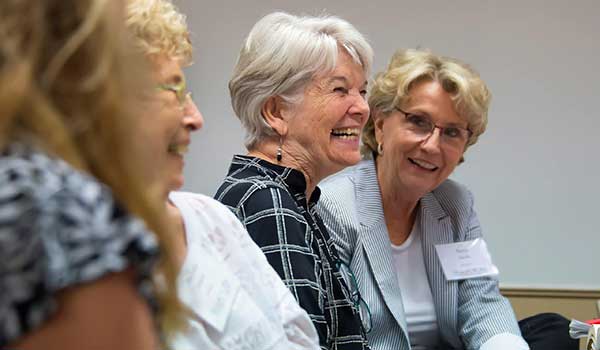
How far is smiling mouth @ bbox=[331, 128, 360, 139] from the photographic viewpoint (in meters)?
2.28

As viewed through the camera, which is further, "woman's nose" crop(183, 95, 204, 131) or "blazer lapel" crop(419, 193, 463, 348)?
"blazer lapel" crop(419, 193, 463, 348)

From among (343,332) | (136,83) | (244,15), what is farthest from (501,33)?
(136,83)

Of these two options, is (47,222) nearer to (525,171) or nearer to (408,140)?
(408,140)

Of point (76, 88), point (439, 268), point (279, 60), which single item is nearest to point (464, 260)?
point (439, 268)

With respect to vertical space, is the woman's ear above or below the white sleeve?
above

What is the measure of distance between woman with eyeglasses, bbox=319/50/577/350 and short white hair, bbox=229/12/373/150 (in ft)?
1.69

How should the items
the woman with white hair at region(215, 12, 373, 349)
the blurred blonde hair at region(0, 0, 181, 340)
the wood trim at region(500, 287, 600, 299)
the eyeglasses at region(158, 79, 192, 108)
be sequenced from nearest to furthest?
the blurred blonde hair at region(0, 0, 181, 340) → the eyeglasses at region(158, 79, 192, 108) → the woman with white hair at region(215, 12, 373, 349) → the wood trim at region(500, 287, 600, 299)

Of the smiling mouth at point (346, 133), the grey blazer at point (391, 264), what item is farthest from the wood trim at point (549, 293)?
the smiling mouth at point (346, 133)

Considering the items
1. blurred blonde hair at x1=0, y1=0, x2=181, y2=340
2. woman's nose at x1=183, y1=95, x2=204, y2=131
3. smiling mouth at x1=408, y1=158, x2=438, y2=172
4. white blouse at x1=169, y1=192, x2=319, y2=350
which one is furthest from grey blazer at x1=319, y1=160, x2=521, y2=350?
blurred blonde hair at x1=0, y1=0, x2=181, y2=340

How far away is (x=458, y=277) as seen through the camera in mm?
2691

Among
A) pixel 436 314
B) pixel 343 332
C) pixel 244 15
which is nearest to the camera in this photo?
pixel 343 332

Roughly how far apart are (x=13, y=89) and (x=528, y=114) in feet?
11.8

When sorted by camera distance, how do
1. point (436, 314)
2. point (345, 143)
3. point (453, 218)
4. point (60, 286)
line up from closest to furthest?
point (60, 286)
point (345, 143)
point (436, 314)
point (453, 218)

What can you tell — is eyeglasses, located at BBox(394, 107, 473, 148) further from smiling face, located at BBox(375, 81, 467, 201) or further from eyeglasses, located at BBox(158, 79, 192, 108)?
eyeglasses, located at BBox(158, 79, 192, 108)
